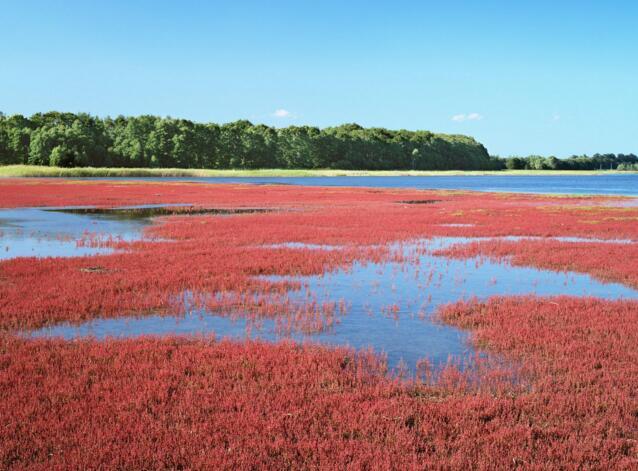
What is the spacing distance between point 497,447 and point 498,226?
31.9 m

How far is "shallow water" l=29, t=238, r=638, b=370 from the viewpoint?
12.9 meters

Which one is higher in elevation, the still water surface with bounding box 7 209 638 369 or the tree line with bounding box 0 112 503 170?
the tree line with bounding box 0 112 503 170

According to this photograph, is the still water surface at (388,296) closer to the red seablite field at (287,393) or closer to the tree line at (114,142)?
the red seablite field at (287,393)

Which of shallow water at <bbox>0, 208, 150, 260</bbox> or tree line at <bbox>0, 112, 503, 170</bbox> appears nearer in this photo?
shallow water at <bbox>0, 208, 150, 260</bbox>

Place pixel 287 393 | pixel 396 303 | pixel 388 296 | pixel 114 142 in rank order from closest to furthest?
1. pixel 287 393
2. pixel 396 303
3. pixel 388 296
4. pixel 114 142

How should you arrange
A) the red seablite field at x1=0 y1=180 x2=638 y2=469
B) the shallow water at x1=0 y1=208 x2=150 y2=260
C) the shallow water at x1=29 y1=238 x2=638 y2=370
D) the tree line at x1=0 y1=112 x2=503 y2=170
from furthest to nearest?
the tree line at x1=0 y1=112 x2=503 y2=170
the shallow water at x1=0 y1=208 x2=150 y2=260
the shallow water at x1=29 y1=238 x2=638 y2=370
the red seablite field at x1=0 y1=180 x2=638 y2=469

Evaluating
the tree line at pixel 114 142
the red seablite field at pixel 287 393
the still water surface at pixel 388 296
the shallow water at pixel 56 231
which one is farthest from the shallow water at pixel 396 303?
the tree line at pixel 114 142

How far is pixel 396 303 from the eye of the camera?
54.9ft

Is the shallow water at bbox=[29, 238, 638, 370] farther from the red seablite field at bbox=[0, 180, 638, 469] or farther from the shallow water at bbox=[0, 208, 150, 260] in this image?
the shallow water at bbox=[0, 208, 150, 260]

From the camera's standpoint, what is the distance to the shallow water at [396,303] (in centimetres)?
1293

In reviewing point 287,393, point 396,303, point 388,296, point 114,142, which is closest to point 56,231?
point 388,296

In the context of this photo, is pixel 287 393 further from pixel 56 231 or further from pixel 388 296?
pixel 56 231

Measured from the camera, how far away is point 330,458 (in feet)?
24.0

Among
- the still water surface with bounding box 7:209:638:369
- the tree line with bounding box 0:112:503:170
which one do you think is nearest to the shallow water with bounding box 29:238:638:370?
the still water surface with bounding box 7:209:638:369
